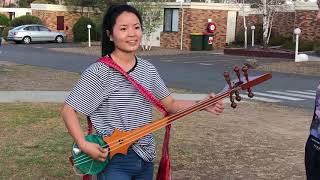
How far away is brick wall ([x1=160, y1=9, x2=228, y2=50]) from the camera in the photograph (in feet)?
115

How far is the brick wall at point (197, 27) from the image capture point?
35000 millimetres

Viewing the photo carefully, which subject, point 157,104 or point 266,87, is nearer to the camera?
point 157,104

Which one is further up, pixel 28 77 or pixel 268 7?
pixel 268 7

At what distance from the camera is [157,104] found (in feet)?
11.0

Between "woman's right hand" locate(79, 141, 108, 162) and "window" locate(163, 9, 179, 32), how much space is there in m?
32.8

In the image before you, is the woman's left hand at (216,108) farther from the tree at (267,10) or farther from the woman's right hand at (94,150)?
the tree at (267,10)

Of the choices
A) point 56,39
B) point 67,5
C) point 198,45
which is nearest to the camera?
point 198,45

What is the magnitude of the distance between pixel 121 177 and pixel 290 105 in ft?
32.9

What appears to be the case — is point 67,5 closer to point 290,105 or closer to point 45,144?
point 290,105

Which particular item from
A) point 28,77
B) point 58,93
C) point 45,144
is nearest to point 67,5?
point 28,77

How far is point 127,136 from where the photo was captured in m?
3.12

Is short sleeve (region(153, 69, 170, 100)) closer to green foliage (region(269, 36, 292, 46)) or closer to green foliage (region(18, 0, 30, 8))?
green foliage (region(269, 36, 292, 46))


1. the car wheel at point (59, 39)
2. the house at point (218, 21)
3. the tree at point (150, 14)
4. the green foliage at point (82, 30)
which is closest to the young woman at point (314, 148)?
the tree at point (150, 14)

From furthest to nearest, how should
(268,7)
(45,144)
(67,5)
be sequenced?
1. (67,5)
2. (268,7)
3. (45,144)
